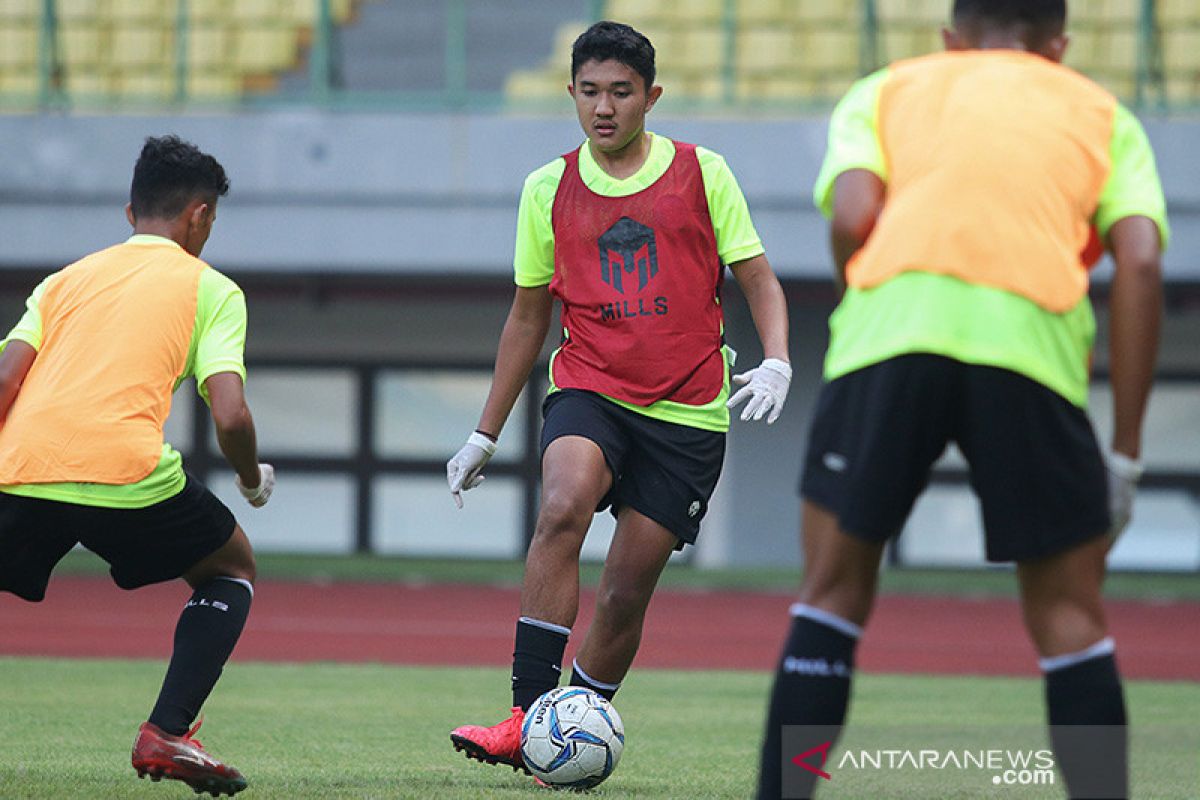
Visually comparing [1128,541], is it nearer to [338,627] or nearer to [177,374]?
[338,627]

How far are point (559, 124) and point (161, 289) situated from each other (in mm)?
13110

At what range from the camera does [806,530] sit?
371 cm

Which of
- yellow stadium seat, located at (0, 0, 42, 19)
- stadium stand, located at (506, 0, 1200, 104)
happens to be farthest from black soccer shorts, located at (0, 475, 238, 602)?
yellow stadium seat, located at (0, 0, 42, 19)

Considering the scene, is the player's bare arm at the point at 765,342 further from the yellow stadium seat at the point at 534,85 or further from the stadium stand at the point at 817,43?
the yellow stadium seat at the point at 534,85

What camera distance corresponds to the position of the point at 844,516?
3.60m

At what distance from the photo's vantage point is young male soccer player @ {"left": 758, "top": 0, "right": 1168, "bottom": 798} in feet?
11.6

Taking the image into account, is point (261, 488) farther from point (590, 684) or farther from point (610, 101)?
point (610, 101)

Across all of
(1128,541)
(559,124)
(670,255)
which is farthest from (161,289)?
(1128,541)

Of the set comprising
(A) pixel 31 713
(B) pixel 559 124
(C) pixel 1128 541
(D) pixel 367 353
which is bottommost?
(C) pixel 1128 541

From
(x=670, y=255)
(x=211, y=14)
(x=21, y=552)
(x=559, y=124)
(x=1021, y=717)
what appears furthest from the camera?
(x=211, y=14)

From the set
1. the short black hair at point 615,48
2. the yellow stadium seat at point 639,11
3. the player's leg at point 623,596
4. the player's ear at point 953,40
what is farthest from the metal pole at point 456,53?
the player's ear at point 953,40

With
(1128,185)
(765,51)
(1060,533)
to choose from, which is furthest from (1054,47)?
(765,51)

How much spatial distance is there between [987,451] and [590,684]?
2.46m

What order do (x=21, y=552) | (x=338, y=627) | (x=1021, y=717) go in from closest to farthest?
(x=21, y=552)
(x=1021, y=717)
(x=338, y=627)
